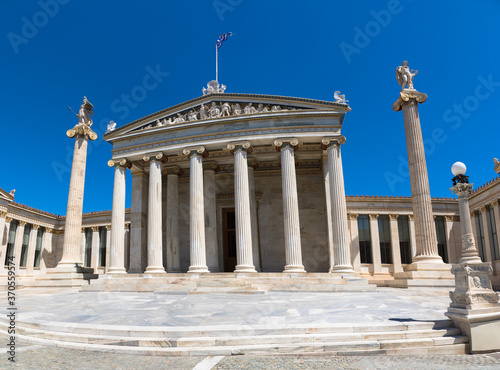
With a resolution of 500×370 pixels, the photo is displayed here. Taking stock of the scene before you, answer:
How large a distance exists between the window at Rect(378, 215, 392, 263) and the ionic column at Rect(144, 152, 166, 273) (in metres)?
21.8

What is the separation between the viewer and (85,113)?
30.8m

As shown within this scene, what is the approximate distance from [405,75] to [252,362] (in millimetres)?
23280

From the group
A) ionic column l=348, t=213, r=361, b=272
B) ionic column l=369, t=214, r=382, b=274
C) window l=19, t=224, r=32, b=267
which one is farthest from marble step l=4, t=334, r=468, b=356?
window l=19, t=224, r=32, b=267

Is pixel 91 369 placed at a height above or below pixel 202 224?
below

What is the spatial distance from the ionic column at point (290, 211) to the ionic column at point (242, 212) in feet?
8.09

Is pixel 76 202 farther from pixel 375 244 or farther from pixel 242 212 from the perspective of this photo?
pixel 375 244

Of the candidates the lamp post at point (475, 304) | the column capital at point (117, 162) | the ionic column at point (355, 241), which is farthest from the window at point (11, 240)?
the lamp post at point (475, 304)

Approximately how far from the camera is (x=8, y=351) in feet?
29.9

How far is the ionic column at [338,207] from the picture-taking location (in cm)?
2442

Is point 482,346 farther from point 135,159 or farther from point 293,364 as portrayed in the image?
point 135,159

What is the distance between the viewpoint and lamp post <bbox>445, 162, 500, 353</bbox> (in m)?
9.05

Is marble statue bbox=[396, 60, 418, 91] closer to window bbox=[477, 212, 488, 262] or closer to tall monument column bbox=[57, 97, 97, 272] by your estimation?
window bbox=[477, 212, 488, 262]

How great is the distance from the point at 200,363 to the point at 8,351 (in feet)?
16.2

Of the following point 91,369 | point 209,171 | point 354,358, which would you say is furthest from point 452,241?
point 91,369
